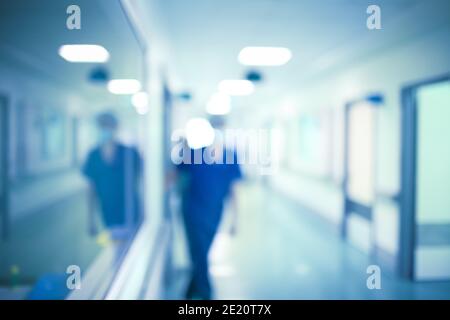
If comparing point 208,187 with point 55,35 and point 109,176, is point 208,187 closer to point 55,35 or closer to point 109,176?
point 109,176

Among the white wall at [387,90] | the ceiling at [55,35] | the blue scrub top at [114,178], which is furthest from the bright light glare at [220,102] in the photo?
the blue scrub top at [114,178]

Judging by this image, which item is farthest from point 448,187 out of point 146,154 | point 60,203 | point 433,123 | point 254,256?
point 60,203

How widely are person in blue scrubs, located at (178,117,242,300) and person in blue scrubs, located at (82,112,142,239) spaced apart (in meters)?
0.61

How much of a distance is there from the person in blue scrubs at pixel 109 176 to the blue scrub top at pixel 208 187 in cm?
61

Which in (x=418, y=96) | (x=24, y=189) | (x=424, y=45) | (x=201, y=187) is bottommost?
(x=24, y=189)

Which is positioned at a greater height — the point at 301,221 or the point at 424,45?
the point at 424,45

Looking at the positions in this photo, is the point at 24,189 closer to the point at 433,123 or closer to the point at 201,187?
the point at 201,187

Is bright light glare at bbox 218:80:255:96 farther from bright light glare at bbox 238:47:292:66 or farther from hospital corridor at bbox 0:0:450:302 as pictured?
bright light glare at bbox 238:47:292:66

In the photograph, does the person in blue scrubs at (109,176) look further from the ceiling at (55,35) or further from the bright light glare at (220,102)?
the bright light glare at (220,102)

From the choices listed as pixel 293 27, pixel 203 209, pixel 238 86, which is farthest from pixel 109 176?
pixel 238 86

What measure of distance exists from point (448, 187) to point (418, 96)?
0.92 m

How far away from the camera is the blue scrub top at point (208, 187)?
238 centimetres

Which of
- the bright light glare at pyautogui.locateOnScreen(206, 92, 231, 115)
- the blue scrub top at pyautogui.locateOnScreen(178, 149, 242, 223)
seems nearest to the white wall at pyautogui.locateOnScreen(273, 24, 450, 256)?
the blue scrub top at pyautogui.locateOnScreen(178, 149, 242, 223)

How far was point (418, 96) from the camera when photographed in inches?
117
